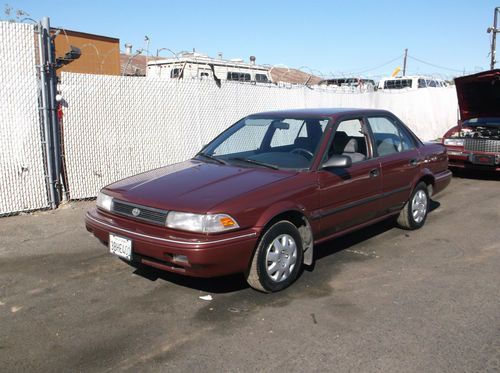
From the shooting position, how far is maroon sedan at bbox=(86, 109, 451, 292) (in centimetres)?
376

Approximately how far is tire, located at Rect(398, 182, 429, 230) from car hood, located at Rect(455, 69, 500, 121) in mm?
5138

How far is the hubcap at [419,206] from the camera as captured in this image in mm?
6184

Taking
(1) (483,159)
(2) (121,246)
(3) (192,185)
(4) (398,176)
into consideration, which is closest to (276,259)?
(3) (192,185)

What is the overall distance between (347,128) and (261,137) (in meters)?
0.95

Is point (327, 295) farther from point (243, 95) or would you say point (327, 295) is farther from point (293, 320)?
point (243, 95)

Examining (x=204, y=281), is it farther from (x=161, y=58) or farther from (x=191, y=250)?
(x=161, y=58)

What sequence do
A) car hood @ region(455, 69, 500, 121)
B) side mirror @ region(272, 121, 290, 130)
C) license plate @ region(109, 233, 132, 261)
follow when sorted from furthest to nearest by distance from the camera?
car hood @ region(455, 69, 500, 121), side mirror @ region(272, 121, 290, 130), license plate @ region(109, 233, 132, 261)

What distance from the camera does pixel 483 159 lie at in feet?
32.8

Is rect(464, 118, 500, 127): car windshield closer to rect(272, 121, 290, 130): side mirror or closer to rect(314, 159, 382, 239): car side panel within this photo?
rect(314, 159, 382, 239): car side panel

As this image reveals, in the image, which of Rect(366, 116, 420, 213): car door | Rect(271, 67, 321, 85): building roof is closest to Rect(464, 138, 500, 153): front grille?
Rect(271, 67, 321, 85): building roof

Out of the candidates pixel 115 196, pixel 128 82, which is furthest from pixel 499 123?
pixel 115 196

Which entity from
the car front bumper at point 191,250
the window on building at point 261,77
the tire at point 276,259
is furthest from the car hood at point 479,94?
the car front bumper at point 191,250

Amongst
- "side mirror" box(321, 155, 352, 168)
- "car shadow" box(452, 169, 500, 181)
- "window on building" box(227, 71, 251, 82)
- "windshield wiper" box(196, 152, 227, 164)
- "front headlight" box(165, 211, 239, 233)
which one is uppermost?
"window on building" box(227, 71, 251, 82)

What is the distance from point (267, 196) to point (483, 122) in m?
8.33
